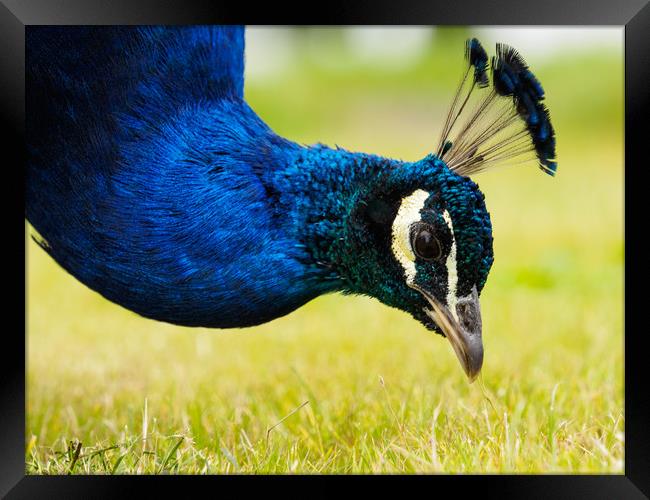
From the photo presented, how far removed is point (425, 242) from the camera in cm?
195

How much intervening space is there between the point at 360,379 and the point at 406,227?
1239 millimetres

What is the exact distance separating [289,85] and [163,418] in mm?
6926

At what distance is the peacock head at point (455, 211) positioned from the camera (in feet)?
6.37

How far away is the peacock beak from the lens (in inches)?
76.9

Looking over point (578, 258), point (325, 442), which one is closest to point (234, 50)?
point (325, 442)

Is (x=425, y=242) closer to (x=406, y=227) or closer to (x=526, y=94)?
(x=406, y=227)

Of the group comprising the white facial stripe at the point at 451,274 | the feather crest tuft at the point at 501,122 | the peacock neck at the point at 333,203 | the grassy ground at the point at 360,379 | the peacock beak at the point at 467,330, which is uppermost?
the feather crest tuft at the point at 501,122

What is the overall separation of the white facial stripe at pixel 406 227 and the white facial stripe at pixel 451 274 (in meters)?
0.06

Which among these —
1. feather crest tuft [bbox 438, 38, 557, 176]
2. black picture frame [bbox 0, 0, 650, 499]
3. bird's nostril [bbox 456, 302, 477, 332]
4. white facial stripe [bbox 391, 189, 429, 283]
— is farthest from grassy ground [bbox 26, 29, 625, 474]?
feather crest tuft [bbox 438, 38, 557, 176]
